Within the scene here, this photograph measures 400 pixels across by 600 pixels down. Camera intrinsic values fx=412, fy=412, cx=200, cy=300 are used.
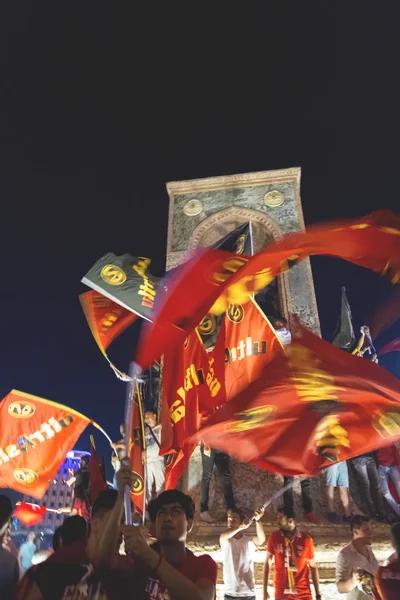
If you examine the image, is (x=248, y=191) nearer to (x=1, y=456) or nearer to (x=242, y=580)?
(x=1, y=456)

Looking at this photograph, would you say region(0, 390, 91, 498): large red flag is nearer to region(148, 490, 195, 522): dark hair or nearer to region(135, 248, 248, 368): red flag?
region(135, 248, 248, 368): red flag

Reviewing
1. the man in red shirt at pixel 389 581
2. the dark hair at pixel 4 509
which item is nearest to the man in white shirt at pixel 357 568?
the man in red shirt at pixel 389 581

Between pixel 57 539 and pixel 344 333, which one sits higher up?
pixel 344 333

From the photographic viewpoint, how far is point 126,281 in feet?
17.9

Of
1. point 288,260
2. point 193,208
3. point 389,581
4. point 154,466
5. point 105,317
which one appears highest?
point 193,208

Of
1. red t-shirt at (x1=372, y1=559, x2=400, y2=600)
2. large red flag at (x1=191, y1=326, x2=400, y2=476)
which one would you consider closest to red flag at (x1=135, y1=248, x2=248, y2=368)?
large red flag at (x1=191, y1=326, x2=400, y2=476)

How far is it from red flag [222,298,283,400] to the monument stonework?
355 centimetres

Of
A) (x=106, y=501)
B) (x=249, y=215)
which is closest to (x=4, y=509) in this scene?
(x=106, y=501)

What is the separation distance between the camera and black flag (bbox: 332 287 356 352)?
28.8 ft

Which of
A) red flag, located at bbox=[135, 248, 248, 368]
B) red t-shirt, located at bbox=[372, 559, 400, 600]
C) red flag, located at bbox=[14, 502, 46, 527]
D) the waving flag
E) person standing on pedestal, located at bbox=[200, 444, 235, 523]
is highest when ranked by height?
the waving flag

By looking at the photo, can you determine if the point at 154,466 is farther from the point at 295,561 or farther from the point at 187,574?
the point at 187,574

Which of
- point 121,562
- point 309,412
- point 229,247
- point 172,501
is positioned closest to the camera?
point 121,562

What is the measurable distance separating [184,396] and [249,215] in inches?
291

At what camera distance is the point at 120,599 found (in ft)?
5.69
